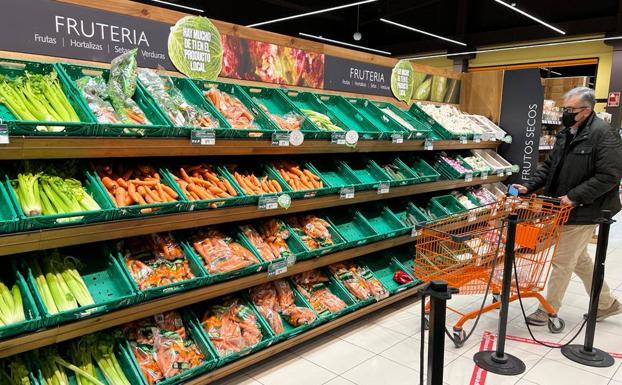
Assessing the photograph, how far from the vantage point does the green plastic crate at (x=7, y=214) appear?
184 cm

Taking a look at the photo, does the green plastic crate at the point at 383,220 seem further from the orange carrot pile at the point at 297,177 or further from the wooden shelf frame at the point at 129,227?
A: the orange carrot pile at the point at 297,177

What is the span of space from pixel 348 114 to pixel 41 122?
2.67 meters

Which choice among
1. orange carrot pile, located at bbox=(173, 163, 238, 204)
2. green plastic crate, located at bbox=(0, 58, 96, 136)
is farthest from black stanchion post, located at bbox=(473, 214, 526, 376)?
green plastic crate, located at bbox=(0, 58, 96, 136)

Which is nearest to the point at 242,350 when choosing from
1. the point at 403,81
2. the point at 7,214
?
the point at 7,214

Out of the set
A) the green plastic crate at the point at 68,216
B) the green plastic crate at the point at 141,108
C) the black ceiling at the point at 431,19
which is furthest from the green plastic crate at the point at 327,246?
the black ceiling at the point at 431,19

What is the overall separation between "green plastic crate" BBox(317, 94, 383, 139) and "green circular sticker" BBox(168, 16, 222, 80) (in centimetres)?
110

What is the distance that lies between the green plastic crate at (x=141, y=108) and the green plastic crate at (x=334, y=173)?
1.34m

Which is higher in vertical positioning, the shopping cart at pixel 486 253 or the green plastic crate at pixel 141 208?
the green plastic crate at pixel 141 208

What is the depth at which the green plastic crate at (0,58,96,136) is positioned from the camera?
73.9 inches

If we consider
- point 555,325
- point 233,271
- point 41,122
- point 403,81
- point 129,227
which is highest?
point 403,81

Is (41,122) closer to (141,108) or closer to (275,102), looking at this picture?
(141,108)

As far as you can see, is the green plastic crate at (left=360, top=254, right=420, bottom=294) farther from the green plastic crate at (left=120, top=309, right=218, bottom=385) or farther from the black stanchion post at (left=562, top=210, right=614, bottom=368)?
the green plastic crate at (left=120, top=309, right=218, bottom=385)

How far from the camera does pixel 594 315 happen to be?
3100 mm

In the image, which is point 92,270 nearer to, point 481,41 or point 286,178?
point 286,178
